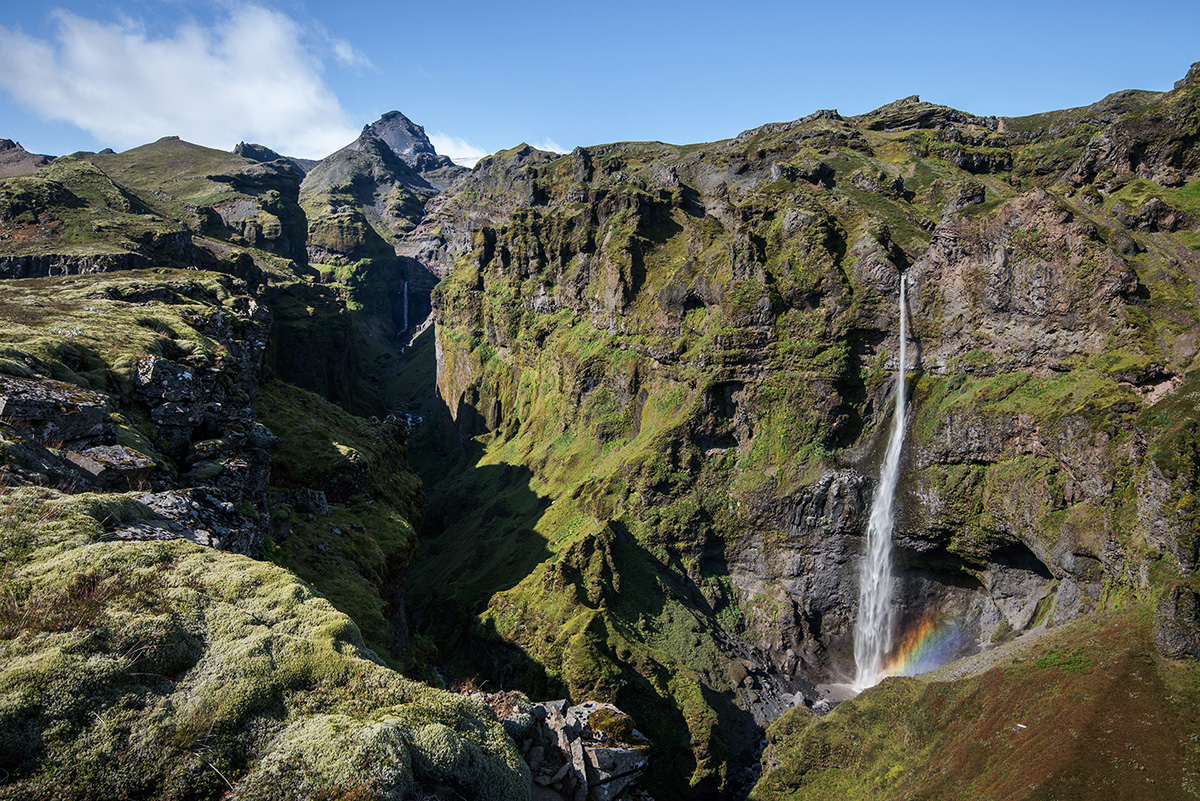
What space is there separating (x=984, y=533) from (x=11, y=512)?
5585 centimetres

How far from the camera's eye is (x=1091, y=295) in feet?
146

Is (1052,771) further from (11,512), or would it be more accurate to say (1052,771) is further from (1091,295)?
(11,512)

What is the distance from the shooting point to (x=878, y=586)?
52344mm

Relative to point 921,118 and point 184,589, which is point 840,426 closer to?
point 184,589

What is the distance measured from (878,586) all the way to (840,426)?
585 inches

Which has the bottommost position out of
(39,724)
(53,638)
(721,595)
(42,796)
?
(721,595)

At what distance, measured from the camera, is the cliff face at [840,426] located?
40.9 metres

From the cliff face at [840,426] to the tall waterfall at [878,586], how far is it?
3.16 feet

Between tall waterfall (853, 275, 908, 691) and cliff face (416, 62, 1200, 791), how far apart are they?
96cm

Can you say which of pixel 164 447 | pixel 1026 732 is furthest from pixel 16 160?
pixel 1026 732

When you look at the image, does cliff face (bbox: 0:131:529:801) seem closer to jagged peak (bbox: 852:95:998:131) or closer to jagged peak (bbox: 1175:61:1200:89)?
jagged peak (bbox: 1175:61:1200:89)

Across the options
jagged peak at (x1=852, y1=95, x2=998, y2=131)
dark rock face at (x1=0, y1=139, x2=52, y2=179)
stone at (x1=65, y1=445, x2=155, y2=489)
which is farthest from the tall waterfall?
dark rock face at (x1=0, y1=139, x2=52, y2=179)

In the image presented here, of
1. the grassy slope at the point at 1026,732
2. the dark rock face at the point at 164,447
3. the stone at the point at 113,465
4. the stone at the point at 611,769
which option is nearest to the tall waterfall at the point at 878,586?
the grassy slope at the point at 1026,732

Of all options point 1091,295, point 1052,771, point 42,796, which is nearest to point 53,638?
point 42,796
